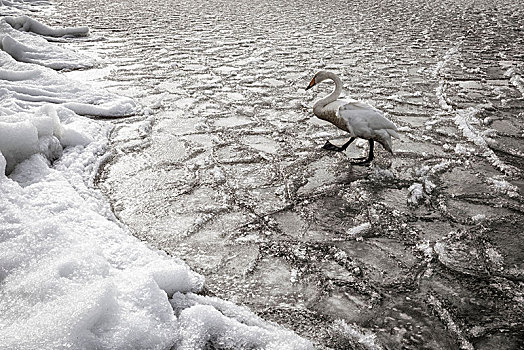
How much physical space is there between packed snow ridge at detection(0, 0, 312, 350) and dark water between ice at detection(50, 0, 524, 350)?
19 centimetres

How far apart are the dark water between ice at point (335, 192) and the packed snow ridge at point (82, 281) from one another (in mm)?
190

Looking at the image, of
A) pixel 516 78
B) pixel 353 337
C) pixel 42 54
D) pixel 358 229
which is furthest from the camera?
pixel 42 54

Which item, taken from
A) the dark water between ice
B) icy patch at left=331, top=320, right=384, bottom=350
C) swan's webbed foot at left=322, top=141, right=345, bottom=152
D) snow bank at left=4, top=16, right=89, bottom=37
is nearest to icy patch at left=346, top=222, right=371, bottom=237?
the dark water between ice

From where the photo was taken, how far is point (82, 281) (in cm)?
223

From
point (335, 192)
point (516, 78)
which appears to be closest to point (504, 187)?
point (335, 192)

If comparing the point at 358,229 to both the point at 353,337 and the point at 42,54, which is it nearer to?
the point at 353,337

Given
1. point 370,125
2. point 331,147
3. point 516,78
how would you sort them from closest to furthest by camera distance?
point 370,125, point 331,147, point 516,78

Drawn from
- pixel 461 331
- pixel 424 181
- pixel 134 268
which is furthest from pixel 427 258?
pixel 134 268

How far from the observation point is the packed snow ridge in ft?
6.50

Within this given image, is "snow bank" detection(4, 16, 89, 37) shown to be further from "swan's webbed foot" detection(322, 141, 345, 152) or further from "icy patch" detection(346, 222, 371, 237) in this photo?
"icy patch" detection(346, 222, 371, 237)

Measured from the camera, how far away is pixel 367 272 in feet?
8.75

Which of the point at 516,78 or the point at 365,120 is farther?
the point at 516,78

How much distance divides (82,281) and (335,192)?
207 centimetres

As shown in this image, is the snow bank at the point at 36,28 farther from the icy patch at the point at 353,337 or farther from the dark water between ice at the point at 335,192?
the icy patch at the point at 353,337
